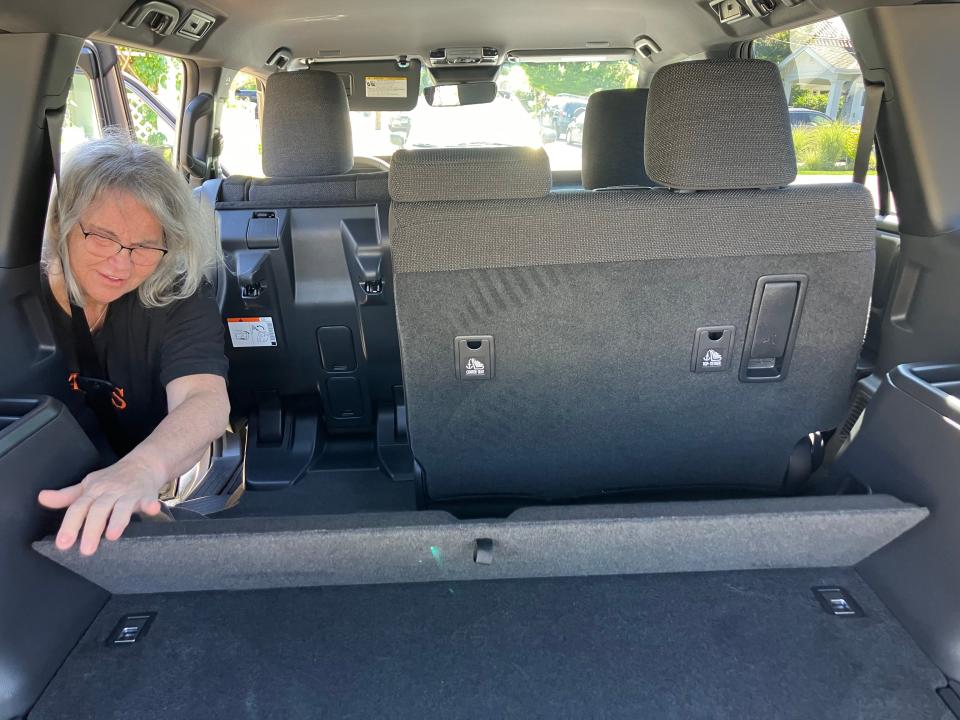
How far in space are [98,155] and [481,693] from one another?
1386 mm

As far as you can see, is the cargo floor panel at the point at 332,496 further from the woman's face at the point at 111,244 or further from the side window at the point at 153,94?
the side window at the point at 153,94

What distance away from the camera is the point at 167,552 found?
109cm

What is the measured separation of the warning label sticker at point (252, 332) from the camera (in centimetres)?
234

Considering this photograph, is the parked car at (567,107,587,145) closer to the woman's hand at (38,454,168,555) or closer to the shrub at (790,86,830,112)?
the shrub at (790,86,830,112)

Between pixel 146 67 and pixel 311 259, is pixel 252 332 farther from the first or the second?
pixel 146 67

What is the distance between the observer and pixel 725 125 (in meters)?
1.34

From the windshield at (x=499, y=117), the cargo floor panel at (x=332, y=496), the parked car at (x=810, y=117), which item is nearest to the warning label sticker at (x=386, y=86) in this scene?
the windshield at (x=499, y=117)

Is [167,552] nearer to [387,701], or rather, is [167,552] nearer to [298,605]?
[298,605]

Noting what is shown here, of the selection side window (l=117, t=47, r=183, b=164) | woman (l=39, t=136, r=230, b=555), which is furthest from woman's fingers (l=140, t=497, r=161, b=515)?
side window (l=117, t=47, r=183, b=164)

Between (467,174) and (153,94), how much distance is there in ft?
10.3

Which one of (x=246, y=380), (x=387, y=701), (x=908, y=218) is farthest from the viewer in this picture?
(x=246, y=380)

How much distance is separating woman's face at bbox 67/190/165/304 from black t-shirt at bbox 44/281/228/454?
3.1 inches

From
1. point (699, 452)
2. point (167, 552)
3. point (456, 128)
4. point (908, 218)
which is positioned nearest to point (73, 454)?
point (167, 552)

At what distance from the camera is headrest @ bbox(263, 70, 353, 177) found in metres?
2.35
